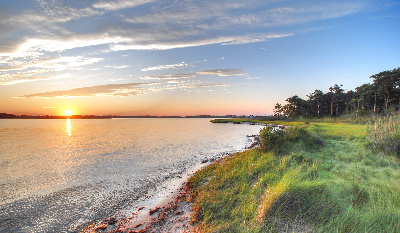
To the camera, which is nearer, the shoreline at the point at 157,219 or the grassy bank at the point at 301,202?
the grassy bank at the point at 301,202

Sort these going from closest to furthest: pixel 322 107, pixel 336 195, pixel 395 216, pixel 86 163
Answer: pixel 395 216 → pixel 336 195 → pixel 86 163 → pixel 322 107

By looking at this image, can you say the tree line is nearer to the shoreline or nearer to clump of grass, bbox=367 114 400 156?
clump of grass, bbox=367 114 400 156

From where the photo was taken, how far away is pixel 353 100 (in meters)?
82.2

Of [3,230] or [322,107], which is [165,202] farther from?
[322,107]

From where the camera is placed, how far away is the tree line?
68.6 m

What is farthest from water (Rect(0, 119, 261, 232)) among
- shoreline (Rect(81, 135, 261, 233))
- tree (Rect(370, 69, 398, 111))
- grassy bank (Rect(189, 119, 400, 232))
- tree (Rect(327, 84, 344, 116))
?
tree (Rect(327, 84, 344, 116))

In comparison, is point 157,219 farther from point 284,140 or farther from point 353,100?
point 353,100

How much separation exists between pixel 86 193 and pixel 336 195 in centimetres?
1297

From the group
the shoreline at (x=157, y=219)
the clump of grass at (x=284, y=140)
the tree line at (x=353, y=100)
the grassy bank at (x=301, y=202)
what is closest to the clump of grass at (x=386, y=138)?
the grassy bank at (x=301, y=202)

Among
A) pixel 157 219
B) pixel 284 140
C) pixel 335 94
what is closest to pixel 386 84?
pixel 335 94

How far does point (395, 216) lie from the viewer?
17.1 feet

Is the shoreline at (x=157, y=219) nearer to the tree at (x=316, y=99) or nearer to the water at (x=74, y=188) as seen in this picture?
the water at (x=74, y=188)

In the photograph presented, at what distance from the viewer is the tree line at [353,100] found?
225 ft

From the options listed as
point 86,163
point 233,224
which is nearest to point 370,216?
point 233,224
